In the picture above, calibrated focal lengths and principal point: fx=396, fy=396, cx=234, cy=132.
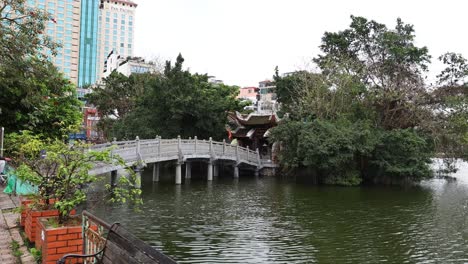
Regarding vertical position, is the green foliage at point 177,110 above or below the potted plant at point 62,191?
above

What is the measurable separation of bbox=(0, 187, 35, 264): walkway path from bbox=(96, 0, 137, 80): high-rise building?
78332mm

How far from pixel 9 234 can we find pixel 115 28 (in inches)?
3428

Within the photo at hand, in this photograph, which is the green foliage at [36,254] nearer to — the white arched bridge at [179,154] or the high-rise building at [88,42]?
the white arched bridge at [179,154]

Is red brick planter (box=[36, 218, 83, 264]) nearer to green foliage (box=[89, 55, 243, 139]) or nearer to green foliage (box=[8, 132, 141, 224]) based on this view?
green foliage (box=[8, 132, 141, 224])

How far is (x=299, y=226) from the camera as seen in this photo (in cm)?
998

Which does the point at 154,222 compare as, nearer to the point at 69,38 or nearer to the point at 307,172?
the point at 307,172

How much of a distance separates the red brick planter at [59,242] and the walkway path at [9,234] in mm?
537

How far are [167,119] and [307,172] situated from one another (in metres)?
8.74

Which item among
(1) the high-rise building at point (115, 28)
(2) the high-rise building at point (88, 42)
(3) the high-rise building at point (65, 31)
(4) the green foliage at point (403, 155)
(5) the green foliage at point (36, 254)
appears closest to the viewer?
(5) the green foliage at point (36, 254)

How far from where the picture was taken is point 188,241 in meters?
8.20

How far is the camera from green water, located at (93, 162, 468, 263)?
24.8 feet

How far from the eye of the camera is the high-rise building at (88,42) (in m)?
77.4

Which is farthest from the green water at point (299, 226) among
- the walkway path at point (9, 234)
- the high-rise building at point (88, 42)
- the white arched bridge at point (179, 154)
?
the high-rise building at point (88, 42)

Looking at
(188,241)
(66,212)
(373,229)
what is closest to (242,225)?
(188,241)
